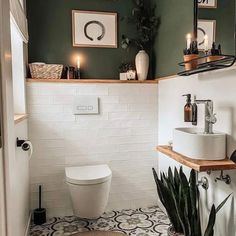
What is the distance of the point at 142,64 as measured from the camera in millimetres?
2721

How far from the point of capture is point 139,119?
2.75 meters

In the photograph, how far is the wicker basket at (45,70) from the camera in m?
2.48

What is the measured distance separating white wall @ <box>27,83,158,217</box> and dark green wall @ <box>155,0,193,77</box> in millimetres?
320

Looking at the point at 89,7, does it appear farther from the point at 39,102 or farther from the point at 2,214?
the point at 2,214

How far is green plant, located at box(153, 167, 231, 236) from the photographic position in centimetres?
167

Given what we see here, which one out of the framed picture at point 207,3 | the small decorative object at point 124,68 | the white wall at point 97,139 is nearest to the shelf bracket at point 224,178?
the framed picture at point 207,3

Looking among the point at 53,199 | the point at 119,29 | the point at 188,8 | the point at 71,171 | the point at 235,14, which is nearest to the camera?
A: the point at 235,14

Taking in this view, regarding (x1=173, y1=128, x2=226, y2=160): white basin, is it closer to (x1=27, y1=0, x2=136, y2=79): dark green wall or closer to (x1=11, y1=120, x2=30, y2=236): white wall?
(x1=11, y1=120, x2=30, y2=236): white wall

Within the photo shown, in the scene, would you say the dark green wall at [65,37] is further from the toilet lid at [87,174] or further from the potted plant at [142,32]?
the toilet lid at [87,174]

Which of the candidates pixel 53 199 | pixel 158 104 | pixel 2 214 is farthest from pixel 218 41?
pixel 53 199

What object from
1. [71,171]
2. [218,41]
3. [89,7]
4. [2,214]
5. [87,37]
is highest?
[89,7]

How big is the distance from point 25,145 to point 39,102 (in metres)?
0.87

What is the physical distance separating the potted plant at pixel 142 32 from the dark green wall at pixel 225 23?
1057 mm

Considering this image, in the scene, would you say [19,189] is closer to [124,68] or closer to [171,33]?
[124,68]
